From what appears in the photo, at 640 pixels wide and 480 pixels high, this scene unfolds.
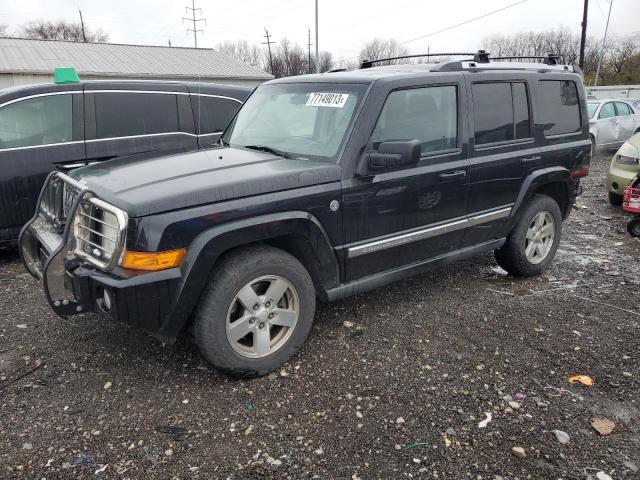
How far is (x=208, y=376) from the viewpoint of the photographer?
3262mm

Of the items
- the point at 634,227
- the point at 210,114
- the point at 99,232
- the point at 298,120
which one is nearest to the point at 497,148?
the point at 298,120

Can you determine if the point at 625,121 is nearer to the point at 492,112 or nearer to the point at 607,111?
the point at 607,111

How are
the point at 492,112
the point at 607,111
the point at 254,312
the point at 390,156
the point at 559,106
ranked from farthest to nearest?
the point at 607,111
the point at 559,106
the point at 492,112
the point at 390,156
the point at 254,312

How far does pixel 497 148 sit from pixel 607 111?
1131 centimetres

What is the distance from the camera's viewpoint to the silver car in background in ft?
42.6

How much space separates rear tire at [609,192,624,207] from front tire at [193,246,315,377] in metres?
6.45

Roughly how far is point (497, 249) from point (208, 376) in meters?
3.04

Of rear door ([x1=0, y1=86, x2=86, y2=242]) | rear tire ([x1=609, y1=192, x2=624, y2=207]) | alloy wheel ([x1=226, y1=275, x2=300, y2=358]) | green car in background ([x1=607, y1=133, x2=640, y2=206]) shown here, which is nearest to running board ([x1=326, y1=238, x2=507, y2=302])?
alloy wheel ([x1=226, y1=275, x2=300, y2=358])

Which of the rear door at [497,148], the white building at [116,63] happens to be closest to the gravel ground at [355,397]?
the rear door at [497,148]

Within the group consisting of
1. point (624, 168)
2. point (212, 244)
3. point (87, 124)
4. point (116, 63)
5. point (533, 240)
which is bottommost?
point (533, 240)

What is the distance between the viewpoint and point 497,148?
13.8ft

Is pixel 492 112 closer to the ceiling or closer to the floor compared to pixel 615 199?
closer to the ceiling

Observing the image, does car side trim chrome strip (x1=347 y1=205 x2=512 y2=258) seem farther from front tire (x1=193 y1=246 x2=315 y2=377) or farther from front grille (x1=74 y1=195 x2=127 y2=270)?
front grille (x1=74 y1=195 x2=127 y2=270)

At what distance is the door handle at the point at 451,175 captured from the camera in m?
3.83
